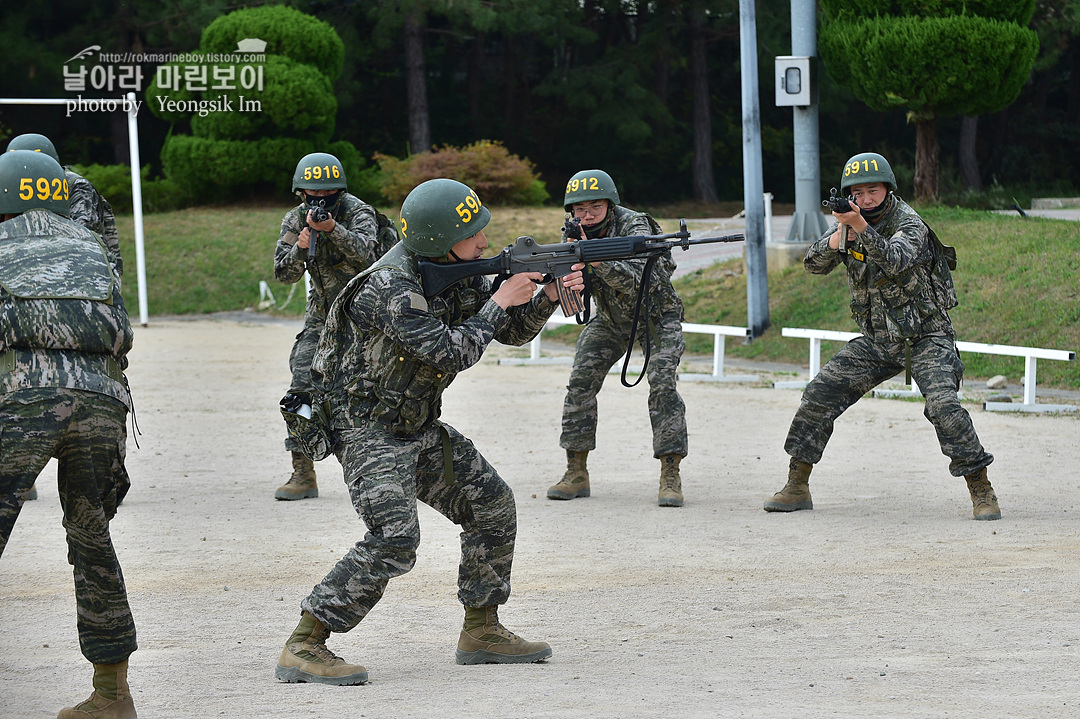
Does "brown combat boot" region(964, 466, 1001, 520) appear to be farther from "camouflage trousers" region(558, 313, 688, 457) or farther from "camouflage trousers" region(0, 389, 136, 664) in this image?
"camouflage trousers" region(0, 389, 136, 664)

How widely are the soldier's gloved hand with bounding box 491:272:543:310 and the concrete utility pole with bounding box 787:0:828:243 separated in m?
11.5

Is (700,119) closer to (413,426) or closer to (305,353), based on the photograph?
(305,353)

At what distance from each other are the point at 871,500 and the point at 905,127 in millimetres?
31075

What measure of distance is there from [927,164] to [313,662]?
1735cm

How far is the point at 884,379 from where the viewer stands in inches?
294

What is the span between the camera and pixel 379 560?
14.8 feet

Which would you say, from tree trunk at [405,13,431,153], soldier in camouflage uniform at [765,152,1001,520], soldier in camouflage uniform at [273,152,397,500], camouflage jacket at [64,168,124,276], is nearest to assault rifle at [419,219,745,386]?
soldier in camouflage uniform at [765,152,1001,520]

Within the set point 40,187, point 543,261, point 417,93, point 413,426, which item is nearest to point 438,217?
point 543,261

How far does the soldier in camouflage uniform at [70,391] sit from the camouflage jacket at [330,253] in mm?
3419

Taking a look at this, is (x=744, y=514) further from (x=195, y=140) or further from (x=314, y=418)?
(x=195, y=140)

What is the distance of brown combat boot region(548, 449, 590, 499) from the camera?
813 cm

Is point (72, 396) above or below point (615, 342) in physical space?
above

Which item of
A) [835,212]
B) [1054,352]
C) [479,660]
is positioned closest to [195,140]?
[1054,352]

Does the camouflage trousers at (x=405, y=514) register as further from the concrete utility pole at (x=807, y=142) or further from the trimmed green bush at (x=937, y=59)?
the trimmed green bush at (x=937, y=59)
